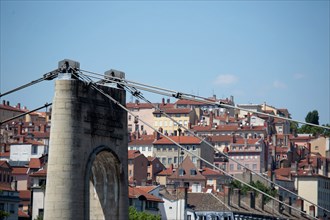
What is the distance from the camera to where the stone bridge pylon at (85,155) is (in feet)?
140

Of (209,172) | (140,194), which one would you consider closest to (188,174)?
(209,172)

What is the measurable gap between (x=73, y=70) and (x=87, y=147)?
8.95ft

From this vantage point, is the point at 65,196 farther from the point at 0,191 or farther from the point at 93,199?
the point at 0,191

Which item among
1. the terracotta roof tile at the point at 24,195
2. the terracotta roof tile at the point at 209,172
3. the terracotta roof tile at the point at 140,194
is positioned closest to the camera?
→ the terracotta roof tile at the point at 140,194

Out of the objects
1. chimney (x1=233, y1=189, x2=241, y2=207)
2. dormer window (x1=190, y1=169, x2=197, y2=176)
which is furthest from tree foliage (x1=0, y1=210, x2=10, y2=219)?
dormer window (x1=190, y1=169, x2=197, y2=176)

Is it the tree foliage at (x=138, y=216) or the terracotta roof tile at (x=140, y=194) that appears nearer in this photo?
the tree foliage at (x=138, y=216)

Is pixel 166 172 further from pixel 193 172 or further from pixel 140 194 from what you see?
pixel 140 194

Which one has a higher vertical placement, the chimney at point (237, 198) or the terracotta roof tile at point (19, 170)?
the terracotta roof tile at point (19, 170)

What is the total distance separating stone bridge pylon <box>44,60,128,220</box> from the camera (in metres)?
42.8

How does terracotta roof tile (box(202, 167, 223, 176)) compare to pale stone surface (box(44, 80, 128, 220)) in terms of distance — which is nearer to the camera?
pale stone surface (box(44, 80, 128, 220))

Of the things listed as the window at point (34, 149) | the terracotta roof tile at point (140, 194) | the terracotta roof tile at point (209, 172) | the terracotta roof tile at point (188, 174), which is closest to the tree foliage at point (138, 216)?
the terracotta roof tile at point (140, 194)

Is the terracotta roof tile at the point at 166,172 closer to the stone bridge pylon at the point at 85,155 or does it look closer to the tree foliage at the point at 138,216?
the tree foliage at the point at 138,216

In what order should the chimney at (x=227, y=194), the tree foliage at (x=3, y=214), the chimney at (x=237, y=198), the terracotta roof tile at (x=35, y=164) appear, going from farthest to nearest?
1. the terracotta roof tile at (x=35, y=164)
2. the chimney at (x=237, y=198)
3. the chimney at (x=227, y=194)
4. the tree foliage at (x=3, y=214)

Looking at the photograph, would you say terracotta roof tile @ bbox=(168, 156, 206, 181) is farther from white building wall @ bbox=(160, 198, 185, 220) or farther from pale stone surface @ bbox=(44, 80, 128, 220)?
pale stone surface @ bbox=(44, 80, 128, 220)
